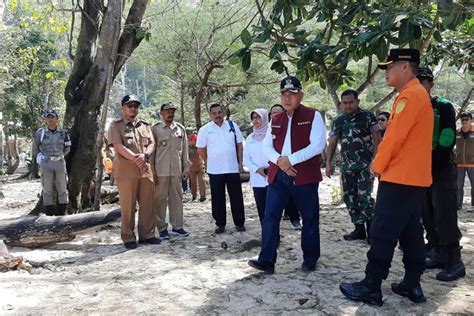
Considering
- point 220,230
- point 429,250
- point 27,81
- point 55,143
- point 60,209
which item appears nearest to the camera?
point 429,250

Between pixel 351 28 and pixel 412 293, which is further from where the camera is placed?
pixel 351 28

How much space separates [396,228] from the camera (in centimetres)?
325

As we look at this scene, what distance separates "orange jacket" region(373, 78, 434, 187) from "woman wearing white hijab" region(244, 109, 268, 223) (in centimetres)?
244

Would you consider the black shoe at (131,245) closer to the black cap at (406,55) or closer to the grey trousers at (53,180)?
the grey trousers at (53,180)

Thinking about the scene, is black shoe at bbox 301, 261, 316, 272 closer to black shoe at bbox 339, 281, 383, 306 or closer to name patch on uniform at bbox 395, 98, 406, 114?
black shoe at bbox 339, 281, 383, 306

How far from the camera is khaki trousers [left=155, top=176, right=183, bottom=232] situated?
590 cm

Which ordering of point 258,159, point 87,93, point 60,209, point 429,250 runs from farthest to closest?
point 87,93, point 60,209, point 258,159, point 429,250

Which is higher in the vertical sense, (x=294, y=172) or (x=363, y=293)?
(x=294, y=172)

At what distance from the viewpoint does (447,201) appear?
12.8ft

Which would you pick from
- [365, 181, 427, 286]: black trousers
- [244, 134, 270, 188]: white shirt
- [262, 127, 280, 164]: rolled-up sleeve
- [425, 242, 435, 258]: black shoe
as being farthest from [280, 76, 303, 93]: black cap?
[425, 242, 435, 258]: black shoe

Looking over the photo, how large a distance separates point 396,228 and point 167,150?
3415mm

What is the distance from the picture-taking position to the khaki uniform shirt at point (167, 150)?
5855 millimetres

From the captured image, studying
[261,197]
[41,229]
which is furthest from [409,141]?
[41,229]

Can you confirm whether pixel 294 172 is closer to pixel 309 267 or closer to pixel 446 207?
pixel 309 267
